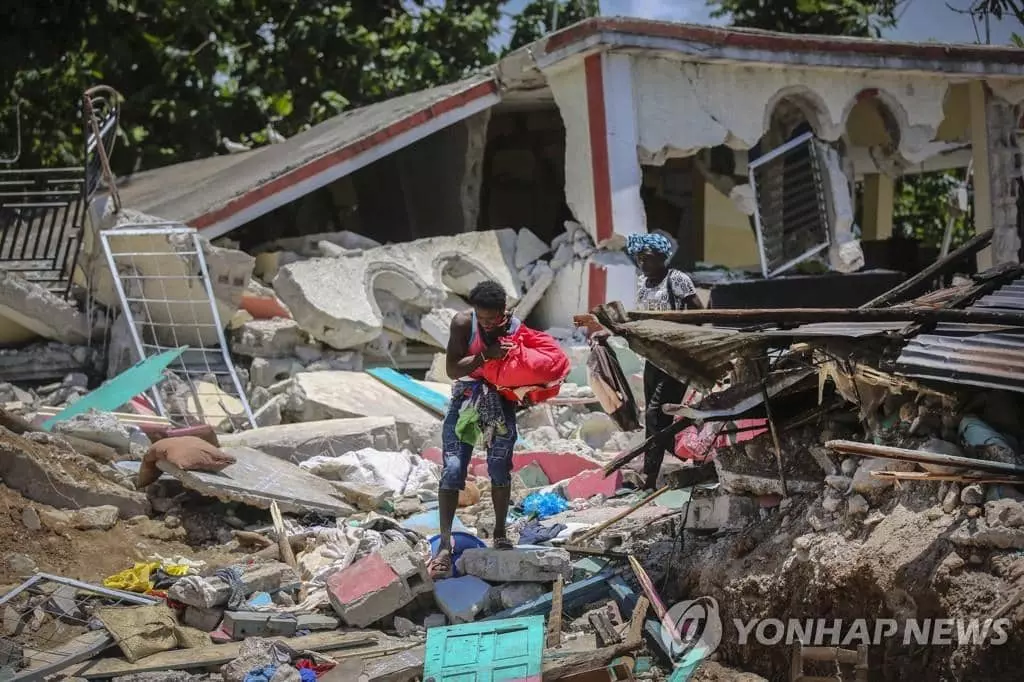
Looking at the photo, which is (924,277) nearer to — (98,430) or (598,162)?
(598,162)

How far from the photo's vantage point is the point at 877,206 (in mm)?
18812

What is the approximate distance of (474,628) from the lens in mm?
5340

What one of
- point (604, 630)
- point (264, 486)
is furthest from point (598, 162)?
point (604, 630)

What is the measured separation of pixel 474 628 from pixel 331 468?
10.1ft

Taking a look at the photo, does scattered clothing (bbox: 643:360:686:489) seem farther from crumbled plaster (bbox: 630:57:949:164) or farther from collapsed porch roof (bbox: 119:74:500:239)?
collapsed porch roof (bbox: 119:74:500:239)

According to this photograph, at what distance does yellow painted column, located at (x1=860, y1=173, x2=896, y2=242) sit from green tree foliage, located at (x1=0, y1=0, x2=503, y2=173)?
21.7 feet

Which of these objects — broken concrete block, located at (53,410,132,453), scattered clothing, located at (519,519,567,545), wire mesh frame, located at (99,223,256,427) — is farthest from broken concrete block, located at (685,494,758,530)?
wire mesh frame, located at (99,223,256,427)

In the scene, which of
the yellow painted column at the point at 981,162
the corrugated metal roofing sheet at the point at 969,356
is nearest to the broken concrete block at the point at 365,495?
the corrugated metal roofing sheet at the point at 969,356

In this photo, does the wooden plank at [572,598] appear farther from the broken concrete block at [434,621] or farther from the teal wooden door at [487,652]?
the teal wooden door at [487,652]

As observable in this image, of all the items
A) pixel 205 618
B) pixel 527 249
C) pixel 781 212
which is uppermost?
pixel 781 212

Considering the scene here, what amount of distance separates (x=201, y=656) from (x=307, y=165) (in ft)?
22.0

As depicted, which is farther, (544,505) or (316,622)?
(544,505)

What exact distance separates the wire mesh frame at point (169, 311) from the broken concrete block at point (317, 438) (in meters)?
1.05

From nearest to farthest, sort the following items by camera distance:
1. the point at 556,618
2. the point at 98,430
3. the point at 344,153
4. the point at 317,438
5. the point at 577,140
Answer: the point at 556,618 → the point at 98,430 → the point at 317,438 → the point at 577,140 → the point at 344,153
